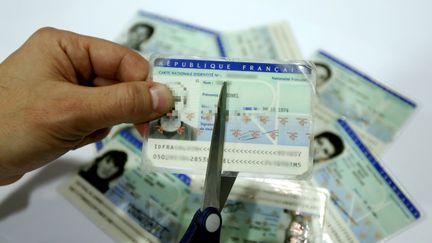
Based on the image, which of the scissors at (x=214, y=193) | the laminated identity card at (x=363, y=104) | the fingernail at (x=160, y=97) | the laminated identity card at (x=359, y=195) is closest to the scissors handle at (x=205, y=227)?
the scissors at (x=214, y=193)

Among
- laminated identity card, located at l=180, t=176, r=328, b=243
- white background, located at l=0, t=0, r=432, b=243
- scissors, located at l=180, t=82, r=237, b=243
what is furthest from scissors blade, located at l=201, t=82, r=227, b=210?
white background, located at l=0, t=0, r=432, b=243

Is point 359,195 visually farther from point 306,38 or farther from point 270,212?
point 306,38

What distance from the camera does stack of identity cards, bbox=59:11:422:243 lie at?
0.45 metres

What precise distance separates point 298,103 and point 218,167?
115mm

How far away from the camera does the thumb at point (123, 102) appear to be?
43cm

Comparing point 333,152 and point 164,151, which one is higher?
point 164,151

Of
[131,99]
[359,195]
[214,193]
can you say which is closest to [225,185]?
[214,193]

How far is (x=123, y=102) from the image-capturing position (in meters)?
0.43

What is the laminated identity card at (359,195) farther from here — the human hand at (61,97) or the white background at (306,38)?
the human hand at (61,97)

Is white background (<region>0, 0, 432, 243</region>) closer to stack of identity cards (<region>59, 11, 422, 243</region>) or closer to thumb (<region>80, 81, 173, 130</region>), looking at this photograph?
stack of identity cards (<region>59, 11, 422, 243</region>)

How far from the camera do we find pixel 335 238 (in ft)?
1.89

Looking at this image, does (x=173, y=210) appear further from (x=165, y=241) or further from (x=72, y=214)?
(x=72, y=214)

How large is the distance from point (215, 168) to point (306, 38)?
1.42 feet

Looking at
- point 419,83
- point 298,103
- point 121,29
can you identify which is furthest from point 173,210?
point 419,83
